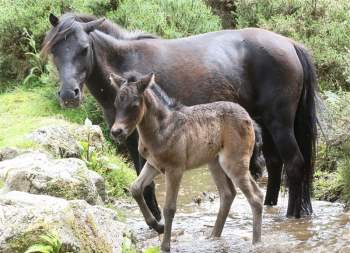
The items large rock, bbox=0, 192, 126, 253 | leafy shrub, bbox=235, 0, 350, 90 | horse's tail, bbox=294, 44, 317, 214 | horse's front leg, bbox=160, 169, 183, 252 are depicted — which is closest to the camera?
large rock, bbox=0, 192, 126, 253

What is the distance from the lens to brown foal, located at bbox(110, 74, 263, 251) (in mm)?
6062

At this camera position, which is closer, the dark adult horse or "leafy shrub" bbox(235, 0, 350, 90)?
the dark adult horse

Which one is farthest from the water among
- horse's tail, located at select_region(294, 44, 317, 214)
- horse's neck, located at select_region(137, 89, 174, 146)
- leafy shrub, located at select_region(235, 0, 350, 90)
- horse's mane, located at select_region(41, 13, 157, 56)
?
leafy shrub, located at select_region(235, 0, 350, 90)

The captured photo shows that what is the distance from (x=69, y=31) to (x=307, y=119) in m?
3.01

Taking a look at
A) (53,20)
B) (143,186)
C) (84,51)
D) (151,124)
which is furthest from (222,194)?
(53,20)

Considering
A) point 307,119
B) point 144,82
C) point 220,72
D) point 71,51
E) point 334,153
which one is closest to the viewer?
point 144,82

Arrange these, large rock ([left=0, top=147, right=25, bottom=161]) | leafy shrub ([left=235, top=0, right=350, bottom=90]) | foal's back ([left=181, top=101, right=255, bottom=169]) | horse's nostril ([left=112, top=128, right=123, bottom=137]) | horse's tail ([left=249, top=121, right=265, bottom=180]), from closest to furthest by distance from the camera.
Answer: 1. horse's nostril ([left=112, top=128, right=123, bottom=137])
2. foal's back ([left=181, top=101, right=255, bottom=169])
3. horse's tail ([left=249, top=121, right=265, bottom=180])
4. large rock ([left=0, top=147, right=25, bottom=161])
5. leafy shrub ([left=235, top=0, right=350, bottom=90])

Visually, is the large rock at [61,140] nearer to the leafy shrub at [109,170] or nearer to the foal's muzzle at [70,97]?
the leafy shrub at [109,170]

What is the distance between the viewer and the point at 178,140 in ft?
20.7

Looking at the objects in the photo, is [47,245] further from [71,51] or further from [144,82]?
[71,51]

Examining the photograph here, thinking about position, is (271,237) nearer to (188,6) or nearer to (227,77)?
(227,77)

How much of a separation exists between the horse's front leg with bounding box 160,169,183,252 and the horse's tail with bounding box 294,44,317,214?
92.7 inches

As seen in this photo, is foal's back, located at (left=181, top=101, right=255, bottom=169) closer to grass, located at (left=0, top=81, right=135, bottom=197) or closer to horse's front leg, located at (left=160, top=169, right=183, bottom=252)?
horse's front leg, located at (left=160, top=169, right=183, bottom=252)

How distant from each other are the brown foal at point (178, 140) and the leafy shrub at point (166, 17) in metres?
5.99
